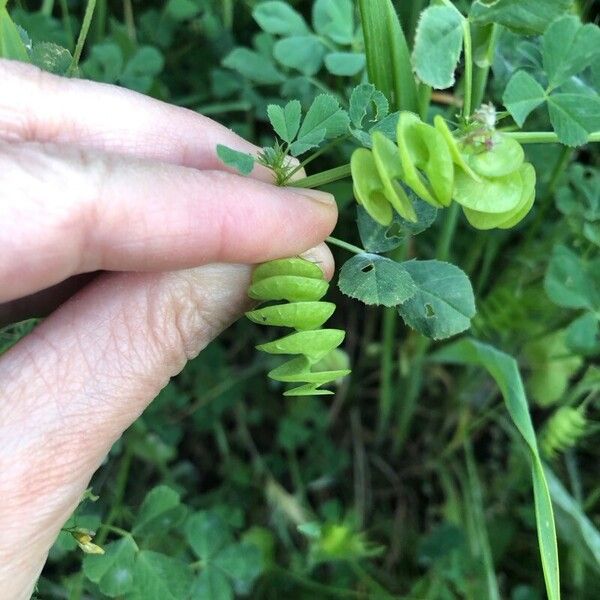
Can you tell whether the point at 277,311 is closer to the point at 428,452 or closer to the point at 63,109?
the point at 63,109

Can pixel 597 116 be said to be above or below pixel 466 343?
above

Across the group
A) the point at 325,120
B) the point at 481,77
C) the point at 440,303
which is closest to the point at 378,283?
the point at 440,303

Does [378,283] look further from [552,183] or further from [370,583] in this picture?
[370,583]

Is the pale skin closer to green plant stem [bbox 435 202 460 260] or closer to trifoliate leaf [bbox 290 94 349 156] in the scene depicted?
trifoliate leaf [bbox 290 94 349 156]

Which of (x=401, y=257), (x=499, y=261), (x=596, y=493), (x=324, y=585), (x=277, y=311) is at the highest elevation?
(x=277, y=311)

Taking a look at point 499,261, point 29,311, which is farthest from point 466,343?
point 29,311

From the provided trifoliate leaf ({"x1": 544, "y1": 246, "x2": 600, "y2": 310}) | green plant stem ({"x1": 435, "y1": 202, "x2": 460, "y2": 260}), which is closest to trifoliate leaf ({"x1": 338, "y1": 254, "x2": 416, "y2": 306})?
green plant stem ({"x1": 435, "y1": 202, "x2": 460, "y2": 260})
